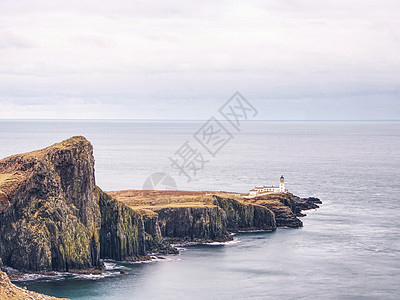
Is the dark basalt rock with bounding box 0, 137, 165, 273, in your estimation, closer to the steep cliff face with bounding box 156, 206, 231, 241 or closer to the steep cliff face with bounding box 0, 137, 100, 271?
the steep cliff face with bounding box 0, 137, 100, 271

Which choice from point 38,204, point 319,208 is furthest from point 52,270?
point 319,208

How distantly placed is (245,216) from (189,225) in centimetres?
2018

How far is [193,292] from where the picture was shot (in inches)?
4043

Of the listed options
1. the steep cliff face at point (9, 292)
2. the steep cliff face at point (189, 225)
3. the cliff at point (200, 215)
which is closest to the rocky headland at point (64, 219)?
the steep cliff face at point (189, 225)

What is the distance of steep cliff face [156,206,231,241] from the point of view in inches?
5571

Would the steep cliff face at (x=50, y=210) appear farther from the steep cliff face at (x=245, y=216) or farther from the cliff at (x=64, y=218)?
the steep cliff face at (x=245, y=216)

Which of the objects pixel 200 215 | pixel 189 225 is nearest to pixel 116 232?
pixel 189 225

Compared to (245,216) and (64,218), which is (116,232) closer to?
(64,218)

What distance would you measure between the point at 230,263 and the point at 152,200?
3845 cm

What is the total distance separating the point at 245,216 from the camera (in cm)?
15850

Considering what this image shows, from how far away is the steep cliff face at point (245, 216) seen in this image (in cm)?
15675

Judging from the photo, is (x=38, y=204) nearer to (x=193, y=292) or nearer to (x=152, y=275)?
(x=152, y=275)

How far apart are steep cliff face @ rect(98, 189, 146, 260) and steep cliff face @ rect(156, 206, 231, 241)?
61.1ft

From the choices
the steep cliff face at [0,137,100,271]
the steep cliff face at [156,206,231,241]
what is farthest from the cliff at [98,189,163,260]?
the steep cliff face at [156,206,231,241]
